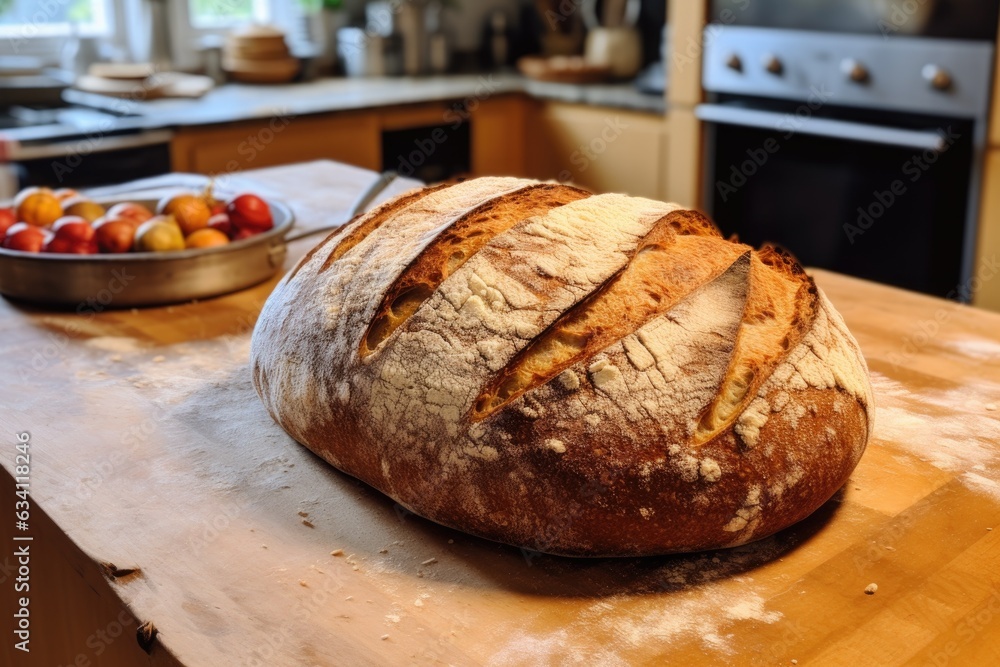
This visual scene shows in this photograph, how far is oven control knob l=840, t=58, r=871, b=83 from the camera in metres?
2.65

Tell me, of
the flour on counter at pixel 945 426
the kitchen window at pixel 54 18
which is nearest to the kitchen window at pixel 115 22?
the kitchen window at pixel 54 18

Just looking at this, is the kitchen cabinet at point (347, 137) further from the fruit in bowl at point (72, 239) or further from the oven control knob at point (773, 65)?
the fruit in bowl at point (72, 239)

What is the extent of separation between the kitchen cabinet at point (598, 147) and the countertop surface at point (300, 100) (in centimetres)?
5

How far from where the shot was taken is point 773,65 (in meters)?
2.85

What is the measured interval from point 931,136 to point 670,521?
6.65 feet

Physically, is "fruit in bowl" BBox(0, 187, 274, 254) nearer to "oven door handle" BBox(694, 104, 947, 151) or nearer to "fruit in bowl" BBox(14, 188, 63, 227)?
"fruit in bowl" BBox(14, 188, 63, 227)

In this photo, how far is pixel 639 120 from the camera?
3.25 meters

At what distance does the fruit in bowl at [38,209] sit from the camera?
155cm

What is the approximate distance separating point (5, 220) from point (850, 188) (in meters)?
2.11

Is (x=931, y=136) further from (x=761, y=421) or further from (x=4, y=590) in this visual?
(x=4, y=590)

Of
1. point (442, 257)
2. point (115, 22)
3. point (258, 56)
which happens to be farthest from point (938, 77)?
point (115, 22)

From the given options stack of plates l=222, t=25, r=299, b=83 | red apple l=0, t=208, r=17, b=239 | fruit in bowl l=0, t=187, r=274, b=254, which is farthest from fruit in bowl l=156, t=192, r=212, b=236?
stack of plates l=222, t=25, r=299, b=83

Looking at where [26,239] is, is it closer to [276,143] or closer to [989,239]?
[276,143]

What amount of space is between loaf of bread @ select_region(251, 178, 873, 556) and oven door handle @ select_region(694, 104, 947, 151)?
1.68 metres
